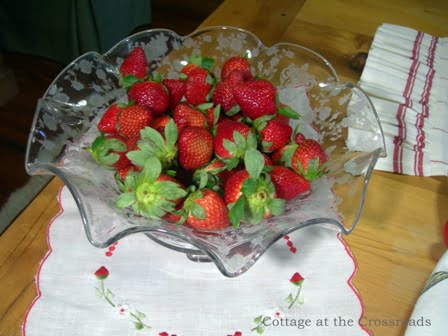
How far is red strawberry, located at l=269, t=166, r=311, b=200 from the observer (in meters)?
0.54

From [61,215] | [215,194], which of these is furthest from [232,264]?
[61,215]

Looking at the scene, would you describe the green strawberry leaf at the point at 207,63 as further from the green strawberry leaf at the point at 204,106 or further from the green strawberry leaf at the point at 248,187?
the green strawberry leaf at the point at 248,187

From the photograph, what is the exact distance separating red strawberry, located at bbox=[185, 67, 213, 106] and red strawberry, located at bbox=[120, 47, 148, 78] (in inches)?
3.7

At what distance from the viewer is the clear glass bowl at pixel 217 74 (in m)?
0.49

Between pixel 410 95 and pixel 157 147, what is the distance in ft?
1.93

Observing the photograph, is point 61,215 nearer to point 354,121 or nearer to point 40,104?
point 40,104

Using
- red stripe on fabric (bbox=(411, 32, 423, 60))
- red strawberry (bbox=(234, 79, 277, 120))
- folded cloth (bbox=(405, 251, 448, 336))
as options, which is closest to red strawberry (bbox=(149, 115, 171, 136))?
red strawberry (bbox=(234, 79, 277, 120))

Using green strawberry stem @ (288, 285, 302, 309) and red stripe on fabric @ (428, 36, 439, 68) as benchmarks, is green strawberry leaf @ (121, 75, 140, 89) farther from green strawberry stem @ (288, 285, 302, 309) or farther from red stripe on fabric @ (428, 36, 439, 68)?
red stripe on fabric @ (428, 36, 439, 68)

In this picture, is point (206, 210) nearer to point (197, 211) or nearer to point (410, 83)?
point (197, 211)

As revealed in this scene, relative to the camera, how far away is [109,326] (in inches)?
21.8

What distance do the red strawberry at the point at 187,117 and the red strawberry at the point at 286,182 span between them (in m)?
0.12

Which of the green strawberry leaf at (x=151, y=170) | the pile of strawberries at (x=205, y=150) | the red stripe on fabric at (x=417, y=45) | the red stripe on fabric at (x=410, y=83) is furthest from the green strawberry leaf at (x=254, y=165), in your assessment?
the red stripe on fabric at (x=417, y=45)

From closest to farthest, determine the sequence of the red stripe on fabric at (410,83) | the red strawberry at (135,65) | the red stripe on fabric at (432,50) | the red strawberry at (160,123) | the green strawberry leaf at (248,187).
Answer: the green strawberry leaf at (248,187), the red strawberry at (160,123), the red strawberry at (135,65), the red stripe on fabric at (410,83), the red stripe on fabric at (432,50)

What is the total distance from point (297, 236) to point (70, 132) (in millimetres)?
372
